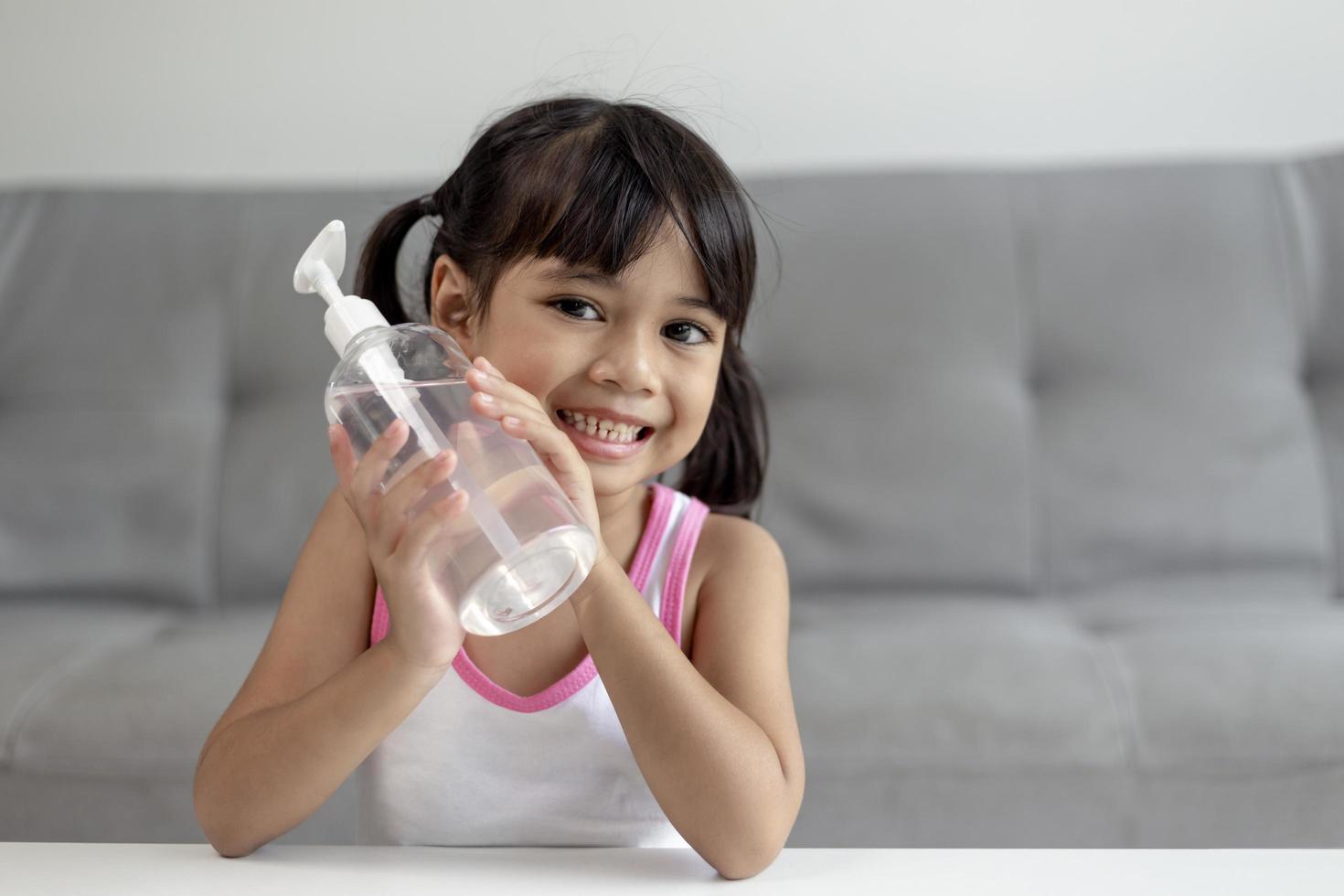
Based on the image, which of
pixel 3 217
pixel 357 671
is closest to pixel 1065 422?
pixel 357 671

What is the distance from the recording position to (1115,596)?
1529 millimetres

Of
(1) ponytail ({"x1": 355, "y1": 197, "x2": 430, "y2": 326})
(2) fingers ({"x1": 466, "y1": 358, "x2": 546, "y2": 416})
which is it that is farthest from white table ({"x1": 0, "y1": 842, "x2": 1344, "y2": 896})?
(1) ponytail ({"x1": 355, "y1": 197, "x2": 430, "y2": 326})

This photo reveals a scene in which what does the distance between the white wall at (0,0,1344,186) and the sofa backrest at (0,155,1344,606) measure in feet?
0.88

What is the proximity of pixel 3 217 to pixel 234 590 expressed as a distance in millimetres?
612

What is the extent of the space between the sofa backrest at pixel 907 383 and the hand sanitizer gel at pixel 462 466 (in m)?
0.99

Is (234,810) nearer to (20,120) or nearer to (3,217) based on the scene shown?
(3,217)

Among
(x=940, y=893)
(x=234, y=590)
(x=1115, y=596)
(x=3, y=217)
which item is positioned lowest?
(x=234, y=590)

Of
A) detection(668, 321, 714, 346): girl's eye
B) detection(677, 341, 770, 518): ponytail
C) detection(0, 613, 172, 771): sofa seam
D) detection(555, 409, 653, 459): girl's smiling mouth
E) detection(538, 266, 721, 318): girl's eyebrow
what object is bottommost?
detection(0, 613, 172, 771): sofa seam

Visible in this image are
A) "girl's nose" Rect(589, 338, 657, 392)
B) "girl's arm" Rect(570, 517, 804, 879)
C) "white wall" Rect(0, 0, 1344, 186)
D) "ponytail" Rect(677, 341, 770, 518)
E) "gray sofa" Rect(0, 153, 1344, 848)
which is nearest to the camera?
"girl's arm" Rect(570, 517, 804, 879)

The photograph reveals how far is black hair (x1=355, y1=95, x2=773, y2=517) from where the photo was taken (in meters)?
0.79

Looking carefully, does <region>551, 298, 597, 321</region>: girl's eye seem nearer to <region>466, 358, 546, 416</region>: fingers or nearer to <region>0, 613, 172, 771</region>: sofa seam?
Answer: <region>466, 358, 546, 416</region>: fingers

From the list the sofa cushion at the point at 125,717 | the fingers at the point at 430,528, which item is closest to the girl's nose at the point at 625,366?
the fingers at the point at 430,528

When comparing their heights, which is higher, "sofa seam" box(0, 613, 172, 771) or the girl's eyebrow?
the girl's eyebrow

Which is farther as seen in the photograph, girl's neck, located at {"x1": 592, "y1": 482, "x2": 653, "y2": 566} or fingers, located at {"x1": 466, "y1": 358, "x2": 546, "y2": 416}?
girl's neck, located at {"x1": 592, "y1": 482, "x2": 653, "y2": 566}
